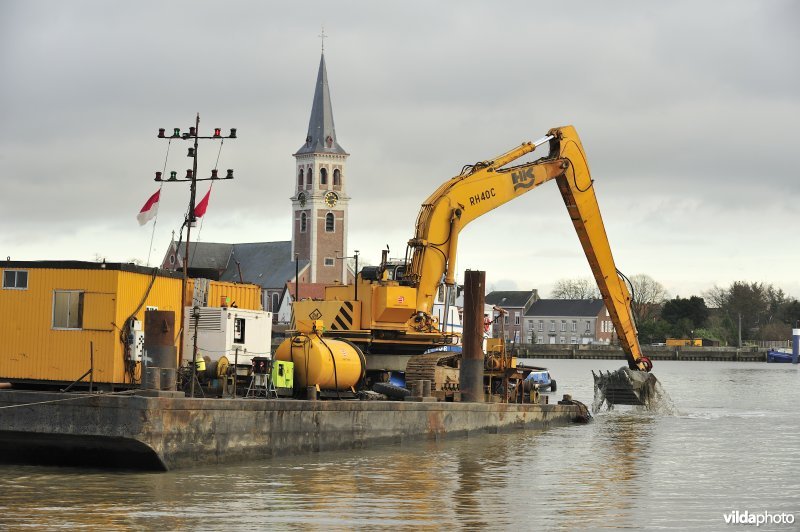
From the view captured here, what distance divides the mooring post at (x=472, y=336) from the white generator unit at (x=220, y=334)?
682cm

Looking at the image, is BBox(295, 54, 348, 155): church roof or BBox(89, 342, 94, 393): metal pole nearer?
BBox(89, 342, 94, 393): metal pole

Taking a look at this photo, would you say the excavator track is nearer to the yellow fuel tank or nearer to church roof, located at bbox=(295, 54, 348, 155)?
the yellow fuel tank

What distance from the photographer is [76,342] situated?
84.6 feet

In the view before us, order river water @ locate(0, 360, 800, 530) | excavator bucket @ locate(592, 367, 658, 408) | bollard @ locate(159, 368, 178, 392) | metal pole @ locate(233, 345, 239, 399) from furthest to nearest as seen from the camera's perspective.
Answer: excavator bucket @ locate(592, 367, 658, 408) → metal pole @ locate(233, 345, 239, 399) → bollard @ locate(159, 368, 178, 392) → river water @ locate(0, 360, 800, 530)

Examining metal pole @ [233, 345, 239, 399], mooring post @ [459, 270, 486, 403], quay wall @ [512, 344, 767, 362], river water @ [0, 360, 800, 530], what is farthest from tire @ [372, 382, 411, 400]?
quay wall @ [512, 344, 767, 362]

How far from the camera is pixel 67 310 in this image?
84.8ft

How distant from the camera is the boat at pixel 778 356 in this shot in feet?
514

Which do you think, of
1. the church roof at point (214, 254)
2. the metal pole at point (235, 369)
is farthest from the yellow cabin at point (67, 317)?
the church roof at point (214, 254)

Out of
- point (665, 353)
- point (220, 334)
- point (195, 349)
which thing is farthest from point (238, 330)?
point (665, 353)

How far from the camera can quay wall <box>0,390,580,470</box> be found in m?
23.7

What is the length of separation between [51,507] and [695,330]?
165172 millimetres

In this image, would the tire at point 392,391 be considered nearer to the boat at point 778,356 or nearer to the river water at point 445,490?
the river water at point 445,490

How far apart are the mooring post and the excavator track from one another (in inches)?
26.7

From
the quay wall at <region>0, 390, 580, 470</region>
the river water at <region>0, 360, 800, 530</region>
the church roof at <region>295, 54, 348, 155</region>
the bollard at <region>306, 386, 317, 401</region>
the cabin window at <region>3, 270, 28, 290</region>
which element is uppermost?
the church roof at <region>295, 54, 348, 155</region>
